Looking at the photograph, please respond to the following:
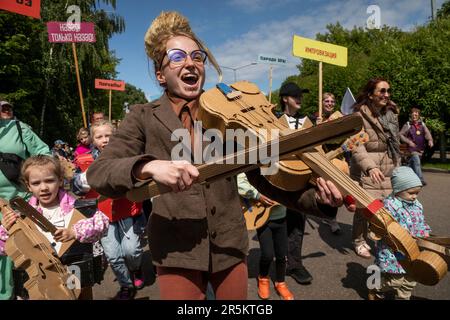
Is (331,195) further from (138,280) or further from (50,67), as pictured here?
(50,67)

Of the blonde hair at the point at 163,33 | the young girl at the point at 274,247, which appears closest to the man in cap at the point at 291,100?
the young girl at the point at 274,247

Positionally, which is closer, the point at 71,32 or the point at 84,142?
the point at 84,142

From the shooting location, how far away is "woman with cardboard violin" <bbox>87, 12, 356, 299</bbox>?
4.66ft

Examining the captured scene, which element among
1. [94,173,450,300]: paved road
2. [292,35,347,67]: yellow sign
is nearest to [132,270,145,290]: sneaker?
[94,173,450,300]: paved road

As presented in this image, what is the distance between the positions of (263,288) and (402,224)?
159 centimetres

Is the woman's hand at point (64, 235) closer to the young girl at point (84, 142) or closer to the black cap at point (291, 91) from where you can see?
the black cap at point (291, 91)

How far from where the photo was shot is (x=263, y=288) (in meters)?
3.54

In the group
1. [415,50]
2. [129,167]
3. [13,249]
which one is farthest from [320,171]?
[415,50]

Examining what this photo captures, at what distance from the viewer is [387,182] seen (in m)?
3.73

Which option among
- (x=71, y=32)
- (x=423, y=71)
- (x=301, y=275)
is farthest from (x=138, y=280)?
(x=423, y=71)

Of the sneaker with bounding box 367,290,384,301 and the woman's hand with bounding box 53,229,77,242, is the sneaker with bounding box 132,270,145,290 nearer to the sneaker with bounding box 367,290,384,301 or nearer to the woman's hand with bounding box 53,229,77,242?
the woman's hand with bounding box 53,229,77,242

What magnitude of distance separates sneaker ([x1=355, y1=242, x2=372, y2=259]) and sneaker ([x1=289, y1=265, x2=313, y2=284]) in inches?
38.2

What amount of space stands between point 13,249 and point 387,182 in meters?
3.69

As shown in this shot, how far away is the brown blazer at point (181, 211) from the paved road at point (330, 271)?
2.35 meters
